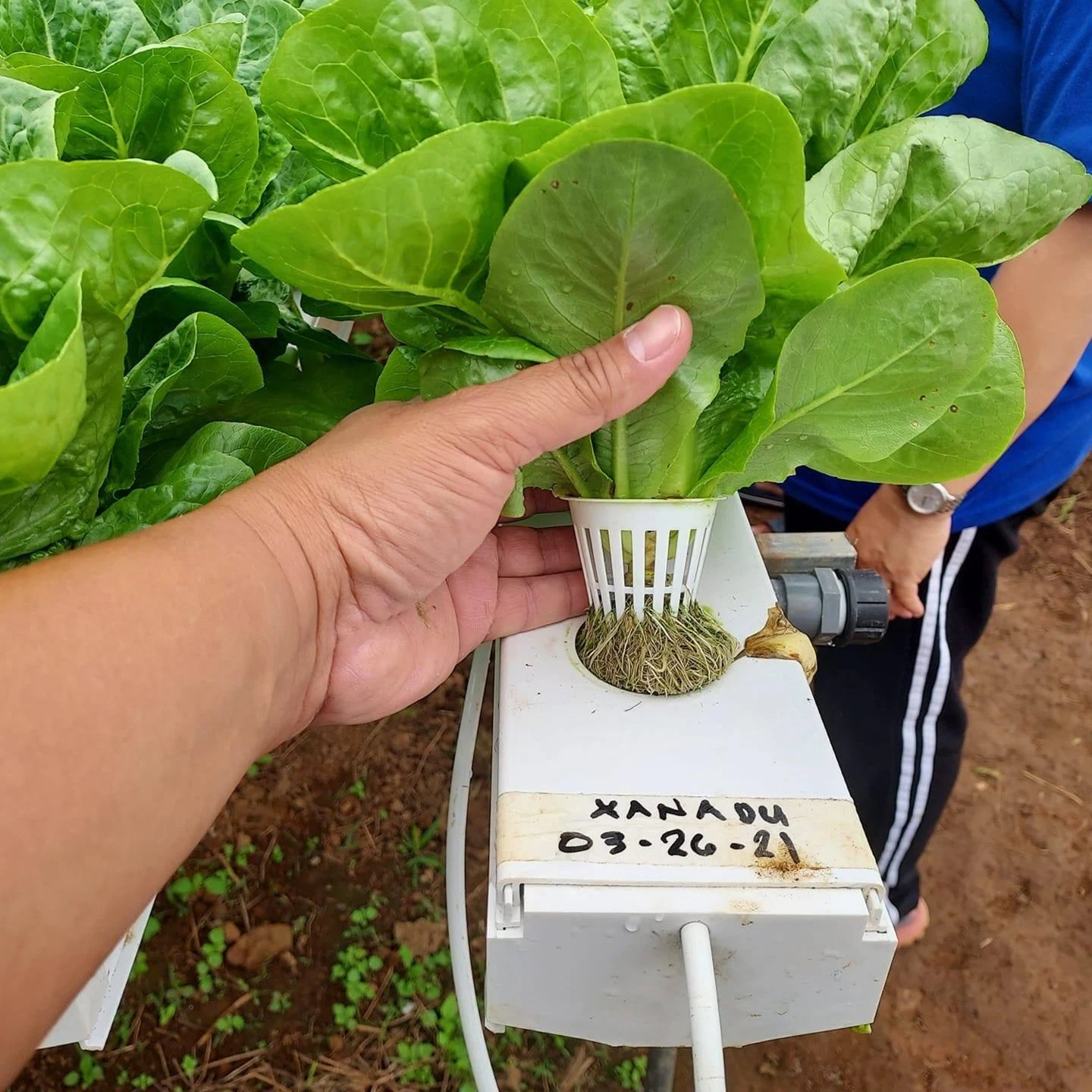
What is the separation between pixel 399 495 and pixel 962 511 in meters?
0.80

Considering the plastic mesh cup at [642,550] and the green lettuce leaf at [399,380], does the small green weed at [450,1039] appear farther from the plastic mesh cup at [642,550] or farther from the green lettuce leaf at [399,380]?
the green lettuce leaf at [399,380]

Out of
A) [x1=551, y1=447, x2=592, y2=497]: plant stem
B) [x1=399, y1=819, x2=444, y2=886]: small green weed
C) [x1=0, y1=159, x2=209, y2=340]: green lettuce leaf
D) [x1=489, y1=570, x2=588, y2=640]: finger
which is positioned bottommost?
[x1=399, y1=819, x2=444, y2=886]: small green weed

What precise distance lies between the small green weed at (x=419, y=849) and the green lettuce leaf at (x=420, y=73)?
1396 mm

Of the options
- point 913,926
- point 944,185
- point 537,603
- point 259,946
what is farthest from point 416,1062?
point 944,185

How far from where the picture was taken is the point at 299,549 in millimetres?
582

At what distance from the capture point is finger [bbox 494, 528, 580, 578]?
2.80 feet

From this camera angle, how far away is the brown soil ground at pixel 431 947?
1.39 meters

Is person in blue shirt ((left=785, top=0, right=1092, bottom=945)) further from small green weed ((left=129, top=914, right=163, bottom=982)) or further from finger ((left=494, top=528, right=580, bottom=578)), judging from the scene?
small green weed ((left=129, top=914, right=163, bottom=982))

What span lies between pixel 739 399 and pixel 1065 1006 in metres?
1.46

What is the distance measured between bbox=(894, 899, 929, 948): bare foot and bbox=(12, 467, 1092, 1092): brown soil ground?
3 centimetres

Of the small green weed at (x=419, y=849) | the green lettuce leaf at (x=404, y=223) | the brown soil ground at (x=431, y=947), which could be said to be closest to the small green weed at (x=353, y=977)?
the brown soil ground at (x=431, y=947)

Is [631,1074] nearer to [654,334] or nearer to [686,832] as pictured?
[686,832]

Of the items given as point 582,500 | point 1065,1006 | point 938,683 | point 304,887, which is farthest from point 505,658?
point 1065,1006

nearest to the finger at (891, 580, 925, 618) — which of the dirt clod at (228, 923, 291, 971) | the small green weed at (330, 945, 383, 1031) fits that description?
the small green weed at (330, 945, 383, 1031)
